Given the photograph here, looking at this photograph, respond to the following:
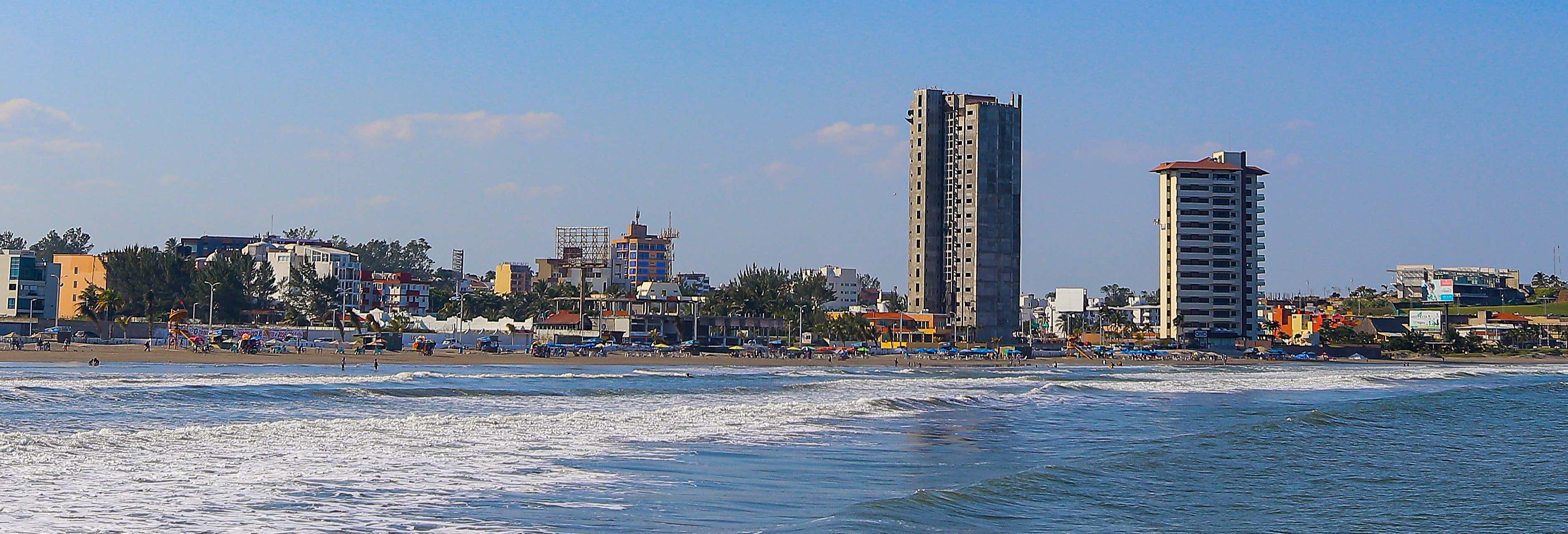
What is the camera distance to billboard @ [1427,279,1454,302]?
173 metres

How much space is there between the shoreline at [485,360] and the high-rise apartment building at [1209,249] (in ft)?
84.5

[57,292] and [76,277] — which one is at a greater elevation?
[76,277]

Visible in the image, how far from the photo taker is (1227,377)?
62.9m

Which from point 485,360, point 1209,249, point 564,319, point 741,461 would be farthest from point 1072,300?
point 741,461

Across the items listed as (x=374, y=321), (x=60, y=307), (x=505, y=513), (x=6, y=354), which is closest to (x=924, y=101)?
(x=374, y=321)

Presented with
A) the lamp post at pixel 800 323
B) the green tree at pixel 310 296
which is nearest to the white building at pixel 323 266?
the green tree at pixel 310 296

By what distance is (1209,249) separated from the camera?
419 feet

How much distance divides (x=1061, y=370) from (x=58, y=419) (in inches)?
2248

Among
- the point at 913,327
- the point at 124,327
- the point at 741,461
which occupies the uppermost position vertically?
the point at 913,327

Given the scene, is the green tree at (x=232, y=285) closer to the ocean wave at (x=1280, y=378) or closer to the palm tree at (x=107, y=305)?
the palm tree at (x=107, y=305)

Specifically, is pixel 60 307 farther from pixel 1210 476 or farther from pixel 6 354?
pixel 1210 476

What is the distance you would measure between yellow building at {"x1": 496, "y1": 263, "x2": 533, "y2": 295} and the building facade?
1218cm

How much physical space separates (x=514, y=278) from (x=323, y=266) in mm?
56029

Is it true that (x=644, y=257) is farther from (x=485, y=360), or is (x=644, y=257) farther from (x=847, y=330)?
(x=485, y=360)
